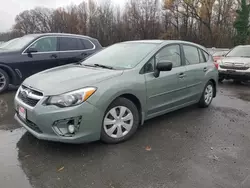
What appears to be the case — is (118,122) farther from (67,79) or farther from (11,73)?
(11,73)

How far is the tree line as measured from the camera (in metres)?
32.7

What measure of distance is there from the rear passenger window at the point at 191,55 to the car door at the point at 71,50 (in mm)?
3537

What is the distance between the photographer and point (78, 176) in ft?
9.14

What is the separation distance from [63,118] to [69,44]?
4.93 metres

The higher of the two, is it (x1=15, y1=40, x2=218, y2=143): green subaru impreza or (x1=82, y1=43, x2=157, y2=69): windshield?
(x1=82, y1=43, x2=157, y2=69): windshield

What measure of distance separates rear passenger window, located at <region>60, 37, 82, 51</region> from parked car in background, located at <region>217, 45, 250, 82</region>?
5.33 meters

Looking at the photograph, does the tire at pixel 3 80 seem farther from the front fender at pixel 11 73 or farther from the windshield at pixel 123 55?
the windshield at pixel 123 55

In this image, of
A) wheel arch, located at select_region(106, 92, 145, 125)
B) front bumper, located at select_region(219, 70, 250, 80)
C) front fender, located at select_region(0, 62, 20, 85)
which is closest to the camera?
wheel arch, located at select_region(106, 92, 145, 125)

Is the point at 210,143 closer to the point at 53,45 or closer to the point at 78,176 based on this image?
the point at 78,176

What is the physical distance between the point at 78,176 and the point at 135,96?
4.78 feet

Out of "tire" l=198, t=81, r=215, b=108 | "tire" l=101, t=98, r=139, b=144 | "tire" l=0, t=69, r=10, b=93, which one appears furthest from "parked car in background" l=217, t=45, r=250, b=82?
"tire" l=0, t=69, r=10, b=93

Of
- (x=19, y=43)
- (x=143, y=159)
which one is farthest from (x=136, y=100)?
(x=19, y=43)

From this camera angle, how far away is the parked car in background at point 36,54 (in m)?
6.53

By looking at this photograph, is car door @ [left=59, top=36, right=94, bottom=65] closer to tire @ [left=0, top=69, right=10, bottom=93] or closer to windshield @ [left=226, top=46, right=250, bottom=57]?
tire @ [left=0, top=69, right=10, bottom=93]
